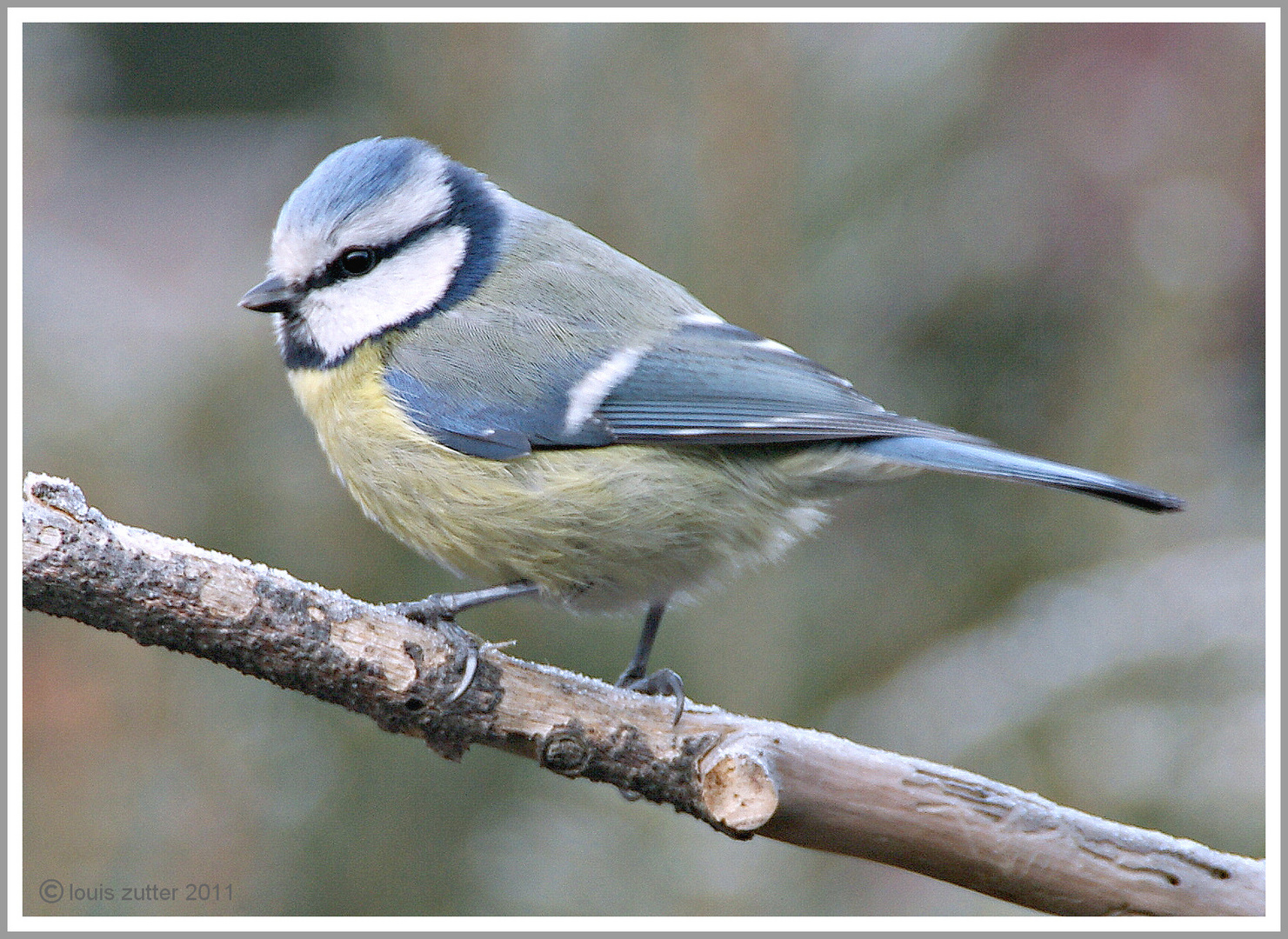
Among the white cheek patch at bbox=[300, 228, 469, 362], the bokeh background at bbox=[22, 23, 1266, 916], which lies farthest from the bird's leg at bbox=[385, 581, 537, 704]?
the bokeh background at bbox=[22, 23, 1266, 916]

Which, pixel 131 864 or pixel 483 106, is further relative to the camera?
pixel 483 106

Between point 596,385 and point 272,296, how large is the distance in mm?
509

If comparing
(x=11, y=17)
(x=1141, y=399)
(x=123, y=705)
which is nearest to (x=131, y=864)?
(x=123, y=705)

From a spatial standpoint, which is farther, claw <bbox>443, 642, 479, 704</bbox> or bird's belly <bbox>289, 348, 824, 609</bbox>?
bird's belly <bbox>289, 348, 824, 609</bbox>

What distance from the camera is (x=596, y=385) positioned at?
62.8 inches

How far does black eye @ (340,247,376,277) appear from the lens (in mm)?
1642

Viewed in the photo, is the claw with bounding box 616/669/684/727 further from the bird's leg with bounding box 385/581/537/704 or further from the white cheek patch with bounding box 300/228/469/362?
the white cheek patch with bounding box 300/228/469/362

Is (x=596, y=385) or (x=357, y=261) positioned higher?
(x=357, y=261)

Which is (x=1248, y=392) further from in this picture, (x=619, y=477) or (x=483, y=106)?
(x=483, y=106)

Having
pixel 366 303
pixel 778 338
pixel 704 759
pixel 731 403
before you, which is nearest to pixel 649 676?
pixel 704 759

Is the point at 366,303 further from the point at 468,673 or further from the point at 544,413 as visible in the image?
the point at 468,673

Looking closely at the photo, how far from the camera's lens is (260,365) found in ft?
8.91

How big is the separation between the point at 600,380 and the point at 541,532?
24 centimetres

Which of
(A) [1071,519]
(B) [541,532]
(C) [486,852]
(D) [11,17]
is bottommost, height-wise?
(C) [486,852]
